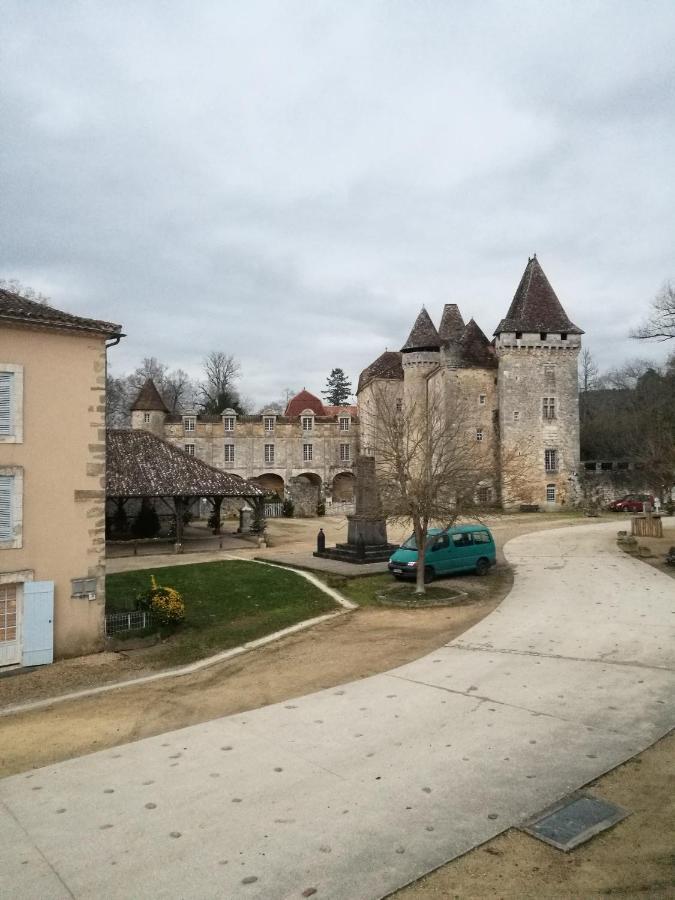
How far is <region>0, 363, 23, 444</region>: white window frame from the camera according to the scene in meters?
11.5

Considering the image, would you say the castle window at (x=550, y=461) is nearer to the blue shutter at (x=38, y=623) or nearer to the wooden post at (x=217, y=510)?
the wooden post at (x=217, y=510)

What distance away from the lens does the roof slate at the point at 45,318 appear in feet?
37.7

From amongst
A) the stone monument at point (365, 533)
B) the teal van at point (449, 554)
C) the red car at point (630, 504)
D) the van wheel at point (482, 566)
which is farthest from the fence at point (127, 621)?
the red car at point (630, 504)

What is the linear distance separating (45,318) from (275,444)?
37.7 meters

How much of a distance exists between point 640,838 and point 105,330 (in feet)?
38.1

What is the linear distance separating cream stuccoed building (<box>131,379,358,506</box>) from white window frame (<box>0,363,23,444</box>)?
36.3m

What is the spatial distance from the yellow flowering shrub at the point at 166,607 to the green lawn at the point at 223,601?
34 cm

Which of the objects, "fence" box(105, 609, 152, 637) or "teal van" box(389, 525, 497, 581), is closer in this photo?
"fence" box(105, 609, 152, 637)

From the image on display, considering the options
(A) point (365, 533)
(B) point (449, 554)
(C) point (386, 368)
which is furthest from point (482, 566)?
(C) point (386, 368)

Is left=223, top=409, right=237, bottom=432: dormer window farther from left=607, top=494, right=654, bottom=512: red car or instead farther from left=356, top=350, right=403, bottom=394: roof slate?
left=607, top=494, right=654, bottom=512: red car

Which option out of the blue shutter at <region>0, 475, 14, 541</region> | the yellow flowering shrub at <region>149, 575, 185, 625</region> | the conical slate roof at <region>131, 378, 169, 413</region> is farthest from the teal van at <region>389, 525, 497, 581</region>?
the conical slate roof at <region>131, 378, 169, 413</region>

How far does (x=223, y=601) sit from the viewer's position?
A: 16.1 metres

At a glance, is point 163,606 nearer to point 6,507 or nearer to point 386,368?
point 6,507

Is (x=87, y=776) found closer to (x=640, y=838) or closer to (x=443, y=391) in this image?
(x=640, y=838)
